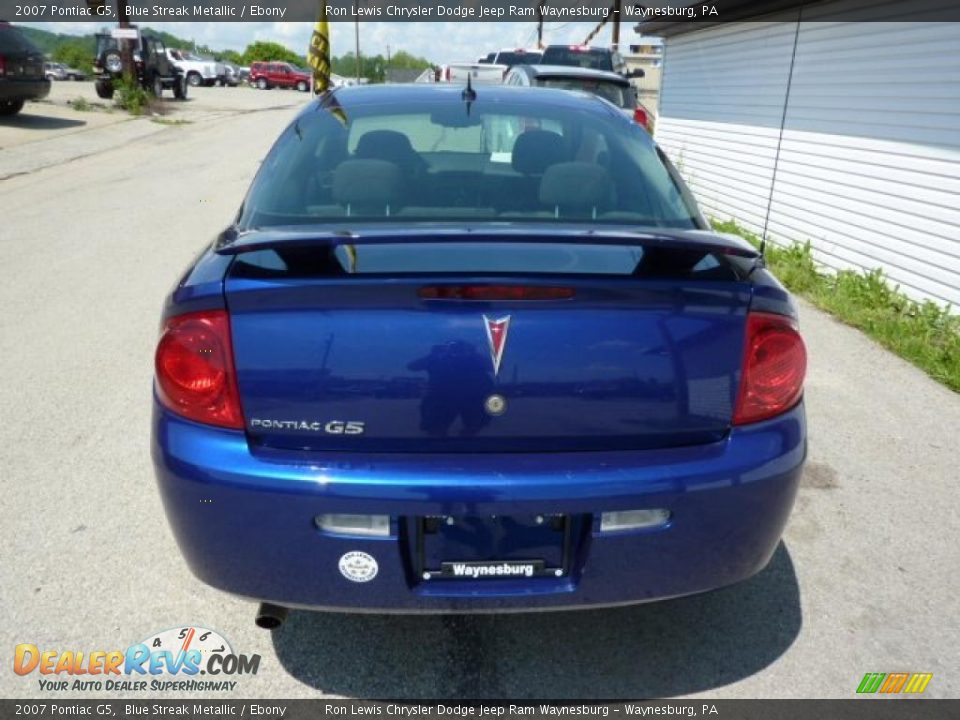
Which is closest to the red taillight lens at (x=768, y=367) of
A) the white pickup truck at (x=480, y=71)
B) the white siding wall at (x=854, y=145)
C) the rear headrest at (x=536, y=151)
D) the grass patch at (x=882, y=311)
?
the rear headrest at (x=536, y=151)

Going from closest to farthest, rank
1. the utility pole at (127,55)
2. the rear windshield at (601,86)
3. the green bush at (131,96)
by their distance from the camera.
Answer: the rear windshield at (601,86), the green bush at (131,96), the utility pole at (127,55)

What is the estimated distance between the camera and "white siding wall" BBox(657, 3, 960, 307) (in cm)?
622

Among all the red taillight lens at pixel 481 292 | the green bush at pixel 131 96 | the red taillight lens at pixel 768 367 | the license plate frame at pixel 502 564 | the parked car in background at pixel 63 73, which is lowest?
the parked car in background at pixel 63 73

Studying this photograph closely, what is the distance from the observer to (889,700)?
7.86ft

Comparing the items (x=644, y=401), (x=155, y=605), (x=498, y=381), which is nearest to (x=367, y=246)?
(x=498, y=381)

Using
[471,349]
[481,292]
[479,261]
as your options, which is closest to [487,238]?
[479,261]

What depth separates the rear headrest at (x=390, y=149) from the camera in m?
2.91

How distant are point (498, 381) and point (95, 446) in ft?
8.70

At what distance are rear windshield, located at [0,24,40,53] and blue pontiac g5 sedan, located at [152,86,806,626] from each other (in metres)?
17.2

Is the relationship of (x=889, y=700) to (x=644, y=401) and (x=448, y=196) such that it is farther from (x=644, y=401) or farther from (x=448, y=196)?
(x=448, y=196)

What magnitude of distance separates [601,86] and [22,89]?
12.9m

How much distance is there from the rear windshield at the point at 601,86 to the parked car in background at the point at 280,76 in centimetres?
A: 4451

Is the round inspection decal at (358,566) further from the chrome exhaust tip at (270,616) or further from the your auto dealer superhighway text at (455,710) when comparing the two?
the your auto dealer superhighway text at (455,710)

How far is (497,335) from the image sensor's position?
198 cm
